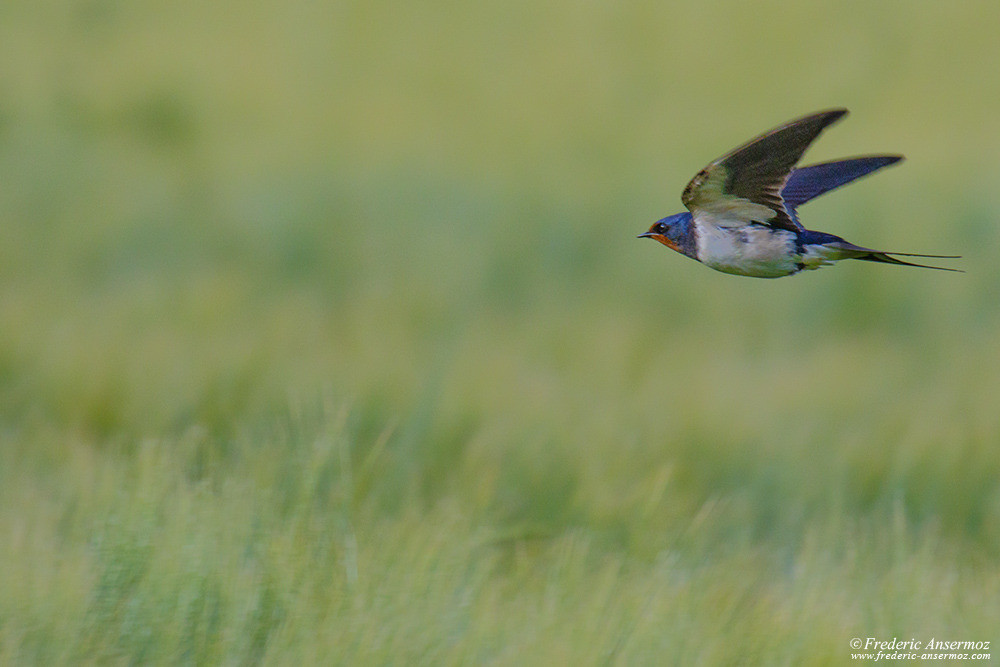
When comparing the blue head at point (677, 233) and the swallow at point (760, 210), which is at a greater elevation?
the swallow at point (760, 210)

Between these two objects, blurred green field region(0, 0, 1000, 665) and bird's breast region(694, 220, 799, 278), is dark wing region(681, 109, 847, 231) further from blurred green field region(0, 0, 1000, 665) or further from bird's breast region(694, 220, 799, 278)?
blurred green field region(0, 0, 1000, 665)

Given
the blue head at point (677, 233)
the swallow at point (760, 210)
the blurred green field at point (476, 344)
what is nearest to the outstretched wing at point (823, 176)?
the swallow at point (760, 210)

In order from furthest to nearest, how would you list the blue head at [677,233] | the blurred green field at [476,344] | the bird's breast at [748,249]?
the blurred green field at [476,344] → the blue head at [677,233] → the bird's breast at [748,249]

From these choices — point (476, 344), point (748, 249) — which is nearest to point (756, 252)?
point (748, 249)

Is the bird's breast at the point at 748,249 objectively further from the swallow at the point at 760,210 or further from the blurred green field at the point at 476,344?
the blurred green field at the point at 476,344

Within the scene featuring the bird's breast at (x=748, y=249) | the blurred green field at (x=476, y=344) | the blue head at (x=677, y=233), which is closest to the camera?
the bird's breast at (x=748, y=249)

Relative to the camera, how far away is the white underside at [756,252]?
46.4 inches

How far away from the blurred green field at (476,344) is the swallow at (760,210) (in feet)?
3.53

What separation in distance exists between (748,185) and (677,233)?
11cm

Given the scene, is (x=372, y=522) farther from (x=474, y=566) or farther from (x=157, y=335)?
(x=157, y=335)

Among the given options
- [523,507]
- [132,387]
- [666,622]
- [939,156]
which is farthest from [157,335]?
[939,156]

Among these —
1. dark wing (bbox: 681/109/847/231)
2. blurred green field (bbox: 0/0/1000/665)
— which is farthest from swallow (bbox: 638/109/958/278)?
blurred green field (bbox: 0/0/1000/665)

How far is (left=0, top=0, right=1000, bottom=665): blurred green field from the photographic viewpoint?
2.46 metres

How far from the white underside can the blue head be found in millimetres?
12
